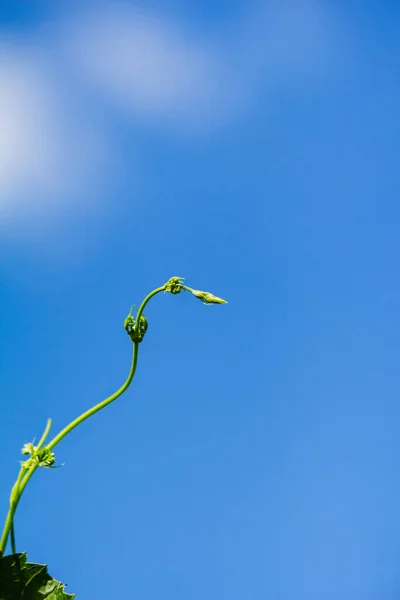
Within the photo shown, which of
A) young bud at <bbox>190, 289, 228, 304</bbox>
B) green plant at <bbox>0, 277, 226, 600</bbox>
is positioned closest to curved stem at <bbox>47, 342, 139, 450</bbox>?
green plant at <bbox>0, 277, 226, 600</bbox>

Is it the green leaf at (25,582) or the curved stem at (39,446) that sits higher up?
the curved stem at (39,446)

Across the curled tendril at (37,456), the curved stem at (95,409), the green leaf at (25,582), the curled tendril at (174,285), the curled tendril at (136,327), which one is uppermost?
the curled tendril at (174,285)

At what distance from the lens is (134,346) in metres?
0.90

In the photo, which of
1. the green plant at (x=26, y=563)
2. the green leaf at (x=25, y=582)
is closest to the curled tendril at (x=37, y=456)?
the green plant at (x=26, y=563)

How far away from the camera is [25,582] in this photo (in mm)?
770

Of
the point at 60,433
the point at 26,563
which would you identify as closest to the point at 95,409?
the point at 60,433

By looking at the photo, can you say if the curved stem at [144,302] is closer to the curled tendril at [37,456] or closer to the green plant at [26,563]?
the green plant at [26,563]

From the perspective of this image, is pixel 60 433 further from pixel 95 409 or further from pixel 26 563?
pixel 26 563

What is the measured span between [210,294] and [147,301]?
109mm

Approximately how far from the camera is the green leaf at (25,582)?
0.74 meters

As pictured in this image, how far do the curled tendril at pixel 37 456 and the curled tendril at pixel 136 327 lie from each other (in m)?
0.21

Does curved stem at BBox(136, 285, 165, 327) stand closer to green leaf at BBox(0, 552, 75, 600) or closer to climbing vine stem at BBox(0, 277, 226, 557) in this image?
climbing vine stem at BBox(0, 277, 226, 557)

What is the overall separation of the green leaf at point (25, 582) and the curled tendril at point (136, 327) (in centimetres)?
Result: 33

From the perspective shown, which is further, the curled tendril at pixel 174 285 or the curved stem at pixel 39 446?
the curled tendril at pixel 174 285
